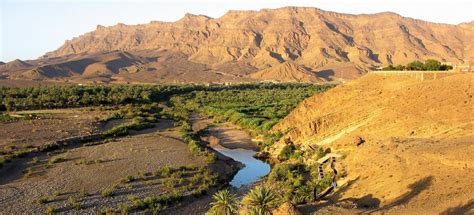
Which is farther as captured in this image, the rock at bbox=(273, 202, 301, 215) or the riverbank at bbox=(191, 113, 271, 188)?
the riverbank at bbox=(191, 113, 271, 188)

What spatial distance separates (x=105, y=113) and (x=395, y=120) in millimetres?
47700

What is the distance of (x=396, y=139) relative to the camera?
3428 centimetres

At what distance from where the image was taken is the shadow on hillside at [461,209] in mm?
21614

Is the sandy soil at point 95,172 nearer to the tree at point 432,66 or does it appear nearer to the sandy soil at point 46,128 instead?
the sandy soil at point 46,128

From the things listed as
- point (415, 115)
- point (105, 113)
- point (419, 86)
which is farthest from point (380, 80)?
point (105, 113)

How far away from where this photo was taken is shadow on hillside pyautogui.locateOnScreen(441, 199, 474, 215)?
21614mm

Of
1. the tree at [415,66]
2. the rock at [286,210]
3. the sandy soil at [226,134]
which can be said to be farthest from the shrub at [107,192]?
the tree at [415,66]

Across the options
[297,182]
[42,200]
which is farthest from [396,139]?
→ [42,200]

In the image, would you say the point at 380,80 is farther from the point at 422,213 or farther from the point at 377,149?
the point at 422,213

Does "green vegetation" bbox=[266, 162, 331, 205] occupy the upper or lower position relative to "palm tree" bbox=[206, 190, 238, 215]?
lower

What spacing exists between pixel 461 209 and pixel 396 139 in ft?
41.4

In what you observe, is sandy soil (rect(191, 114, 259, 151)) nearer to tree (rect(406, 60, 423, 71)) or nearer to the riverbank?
the riverbank

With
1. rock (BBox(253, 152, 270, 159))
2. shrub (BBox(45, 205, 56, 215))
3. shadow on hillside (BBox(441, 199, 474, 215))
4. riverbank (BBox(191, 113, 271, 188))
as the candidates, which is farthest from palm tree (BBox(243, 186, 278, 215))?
rock (BBox(253, 152, 270, 159))

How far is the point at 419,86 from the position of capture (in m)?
44.8
